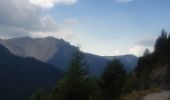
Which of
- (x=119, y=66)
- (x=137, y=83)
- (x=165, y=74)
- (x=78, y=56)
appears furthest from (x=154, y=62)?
(x=78, y=56)

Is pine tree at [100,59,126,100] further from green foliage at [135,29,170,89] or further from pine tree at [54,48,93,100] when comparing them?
green foliage at [135,29,170,89]

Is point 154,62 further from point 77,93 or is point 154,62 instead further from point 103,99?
point 77,93

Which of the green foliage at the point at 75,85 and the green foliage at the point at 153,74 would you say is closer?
the green foliage at the point at 75,85

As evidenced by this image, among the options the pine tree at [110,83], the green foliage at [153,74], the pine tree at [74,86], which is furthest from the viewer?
the green foliage at [153,74]

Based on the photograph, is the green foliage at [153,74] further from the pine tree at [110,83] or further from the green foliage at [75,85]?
the green foliage at [75,85]

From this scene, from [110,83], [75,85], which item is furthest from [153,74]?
[75,85]

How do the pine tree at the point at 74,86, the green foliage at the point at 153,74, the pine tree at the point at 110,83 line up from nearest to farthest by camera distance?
the pine tree at the point at 74,86, the pine tree at the point at 110,83, the green foliage at the point at 153,74

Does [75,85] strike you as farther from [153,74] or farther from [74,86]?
[153,74]

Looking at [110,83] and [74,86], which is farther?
[110,83]

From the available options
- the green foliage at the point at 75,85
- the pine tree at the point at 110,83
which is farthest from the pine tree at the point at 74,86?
the pine tree at the point at 110,83

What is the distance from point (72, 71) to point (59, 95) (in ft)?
7.22

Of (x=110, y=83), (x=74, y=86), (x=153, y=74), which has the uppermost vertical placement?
(x=153, y=74)

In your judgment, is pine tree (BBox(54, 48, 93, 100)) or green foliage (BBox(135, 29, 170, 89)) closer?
pine tree (BBox(54, 48, 93, 100))

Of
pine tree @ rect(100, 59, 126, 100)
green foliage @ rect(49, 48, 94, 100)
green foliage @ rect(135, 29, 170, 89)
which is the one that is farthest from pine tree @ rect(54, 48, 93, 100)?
green foliage @ rect(135, 29, 170, 89)
